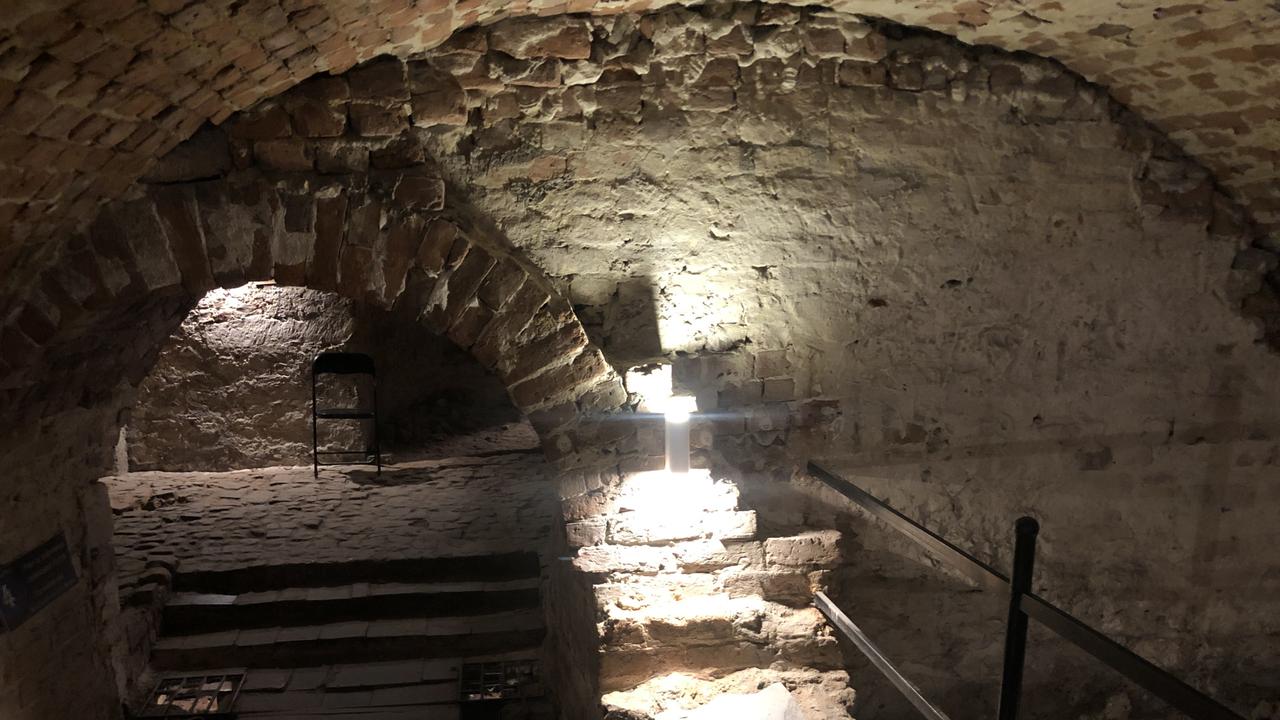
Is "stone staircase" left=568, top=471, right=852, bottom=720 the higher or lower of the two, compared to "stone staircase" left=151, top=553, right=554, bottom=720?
higher

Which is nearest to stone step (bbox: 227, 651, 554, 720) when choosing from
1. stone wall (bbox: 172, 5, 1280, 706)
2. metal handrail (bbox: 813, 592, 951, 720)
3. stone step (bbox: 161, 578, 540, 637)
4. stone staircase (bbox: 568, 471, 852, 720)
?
stone step (bbox: 161, 578, 540, 637)

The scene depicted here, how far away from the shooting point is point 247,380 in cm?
709

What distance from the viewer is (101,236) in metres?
2.64

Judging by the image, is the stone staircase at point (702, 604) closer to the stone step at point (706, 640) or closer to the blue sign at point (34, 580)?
the stone step at point (706, 640)

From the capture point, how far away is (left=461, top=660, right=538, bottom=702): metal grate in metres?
4.34

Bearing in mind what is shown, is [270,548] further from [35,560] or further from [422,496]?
[35,560]

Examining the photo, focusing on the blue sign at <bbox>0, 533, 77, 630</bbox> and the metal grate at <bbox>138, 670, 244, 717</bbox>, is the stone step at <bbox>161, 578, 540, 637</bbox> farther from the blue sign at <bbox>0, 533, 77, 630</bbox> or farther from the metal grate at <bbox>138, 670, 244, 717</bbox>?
the blue sign at <bbox>0, 533, 77, 630</bbox>

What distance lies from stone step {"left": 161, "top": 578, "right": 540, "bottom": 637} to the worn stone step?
0.15 ft

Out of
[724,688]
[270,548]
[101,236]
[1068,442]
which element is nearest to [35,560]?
[101,236]

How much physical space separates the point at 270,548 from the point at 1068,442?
4627mm

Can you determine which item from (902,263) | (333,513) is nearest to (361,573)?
(333,513)

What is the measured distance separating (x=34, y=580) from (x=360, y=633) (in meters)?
1.83

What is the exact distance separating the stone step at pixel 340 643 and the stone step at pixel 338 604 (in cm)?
7

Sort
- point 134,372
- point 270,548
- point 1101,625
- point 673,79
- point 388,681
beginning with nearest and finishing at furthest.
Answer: point 673,79
point 1101,625
point 134,372
point 388,681
point 270,548
